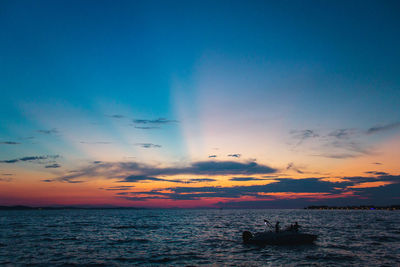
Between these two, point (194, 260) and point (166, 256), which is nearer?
point (194, 260)

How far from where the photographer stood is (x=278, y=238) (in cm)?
4188

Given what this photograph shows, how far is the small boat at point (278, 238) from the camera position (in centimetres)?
4172

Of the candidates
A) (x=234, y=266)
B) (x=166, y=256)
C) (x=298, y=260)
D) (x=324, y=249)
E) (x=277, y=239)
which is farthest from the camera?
(x=277, y=239)

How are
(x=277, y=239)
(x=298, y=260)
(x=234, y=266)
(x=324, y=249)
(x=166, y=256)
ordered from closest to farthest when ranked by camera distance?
(x=234, y=266) < (x=298, y=260) < (x=166, y=256) < (x=324, y=249) < (x=277, y=239)

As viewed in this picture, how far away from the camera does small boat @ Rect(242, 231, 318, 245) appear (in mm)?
41719

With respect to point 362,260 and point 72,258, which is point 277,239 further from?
point 72,258

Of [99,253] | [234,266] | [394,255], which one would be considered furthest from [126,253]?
[394,255]

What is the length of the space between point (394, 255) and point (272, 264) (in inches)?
642

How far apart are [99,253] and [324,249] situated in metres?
29.3

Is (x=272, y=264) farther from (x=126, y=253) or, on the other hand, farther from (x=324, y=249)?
(x=126, y=253)

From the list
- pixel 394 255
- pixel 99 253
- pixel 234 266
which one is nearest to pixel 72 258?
pixel 99 253

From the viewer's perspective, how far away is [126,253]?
35812mm

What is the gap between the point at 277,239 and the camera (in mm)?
41812

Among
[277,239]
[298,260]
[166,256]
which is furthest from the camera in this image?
[277,239]
